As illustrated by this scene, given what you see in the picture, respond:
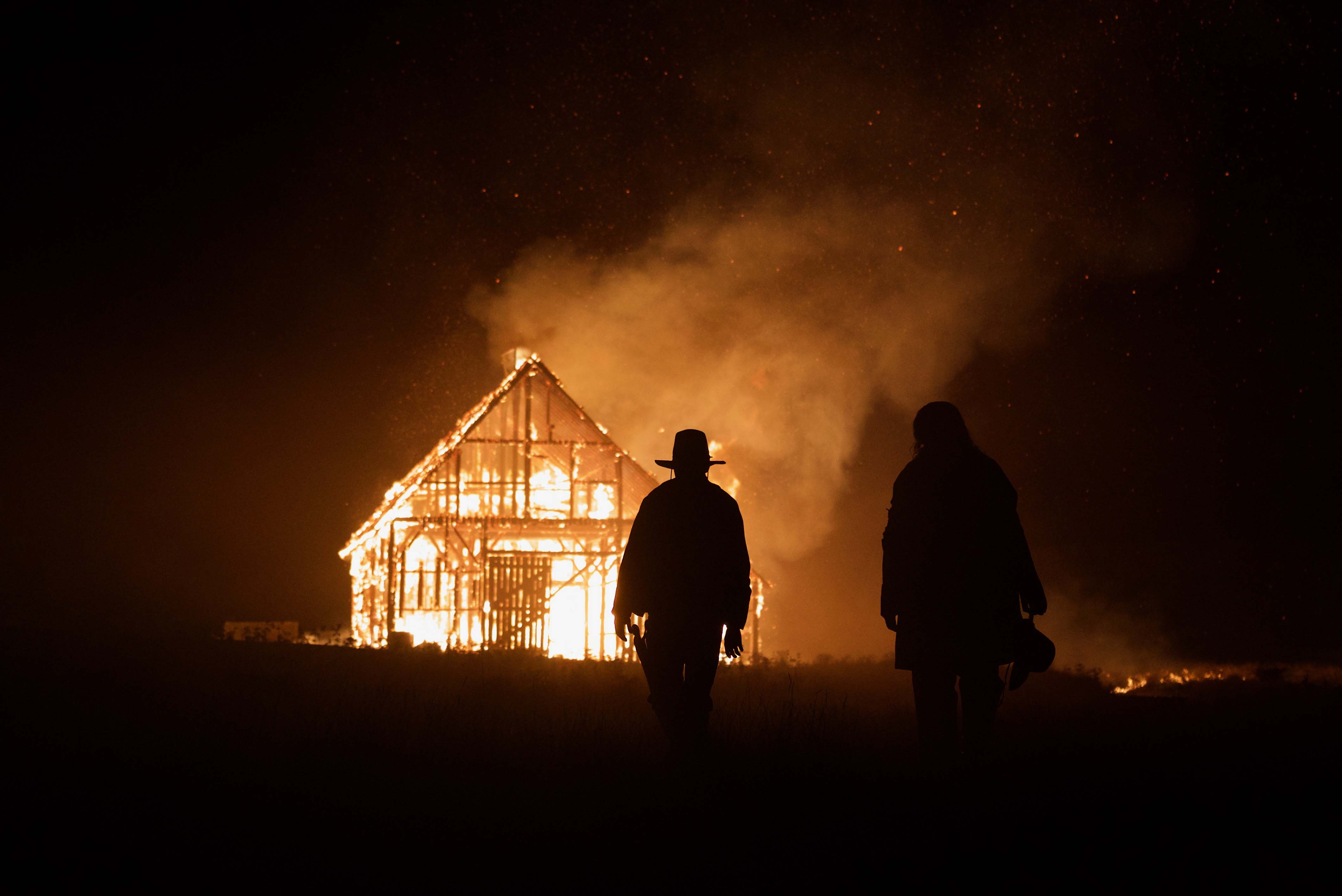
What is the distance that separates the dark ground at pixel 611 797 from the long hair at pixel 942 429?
1632 mm

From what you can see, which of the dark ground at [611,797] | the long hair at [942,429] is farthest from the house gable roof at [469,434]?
the long hair at [942,429]

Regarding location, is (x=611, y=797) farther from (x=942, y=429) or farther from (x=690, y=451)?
(x=942, y=429)

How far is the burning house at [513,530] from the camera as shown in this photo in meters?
17.7

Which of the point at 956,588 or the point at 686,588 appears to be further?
the point at 686,588

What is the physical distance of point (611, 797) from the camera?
4207mm

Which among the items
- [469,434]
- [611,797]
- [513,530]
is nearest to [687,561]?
[611,797]

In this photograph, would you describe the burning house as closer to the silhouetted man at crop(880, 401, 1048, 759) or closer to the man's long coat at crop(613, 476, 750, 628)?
the man's long coat at crop(613, 476, 750, 628)

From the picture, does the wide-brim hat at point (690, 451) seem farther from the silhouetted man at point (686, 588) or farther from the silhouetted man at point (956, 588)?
the silhouetted man at point (956, 588)

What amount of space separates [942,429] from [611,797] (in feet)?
7.99

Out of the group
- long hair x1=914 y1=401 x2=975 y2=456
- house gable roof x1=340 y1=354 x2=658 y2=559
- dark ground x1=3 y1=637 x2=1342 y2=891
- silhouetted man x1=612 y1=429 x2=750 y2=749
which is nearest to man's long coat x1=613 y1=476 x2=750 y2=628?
silhouetted man x1=612 y1=429 x2=750 y2=749

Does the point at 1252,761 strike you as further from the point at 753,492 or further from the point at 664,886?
the point at 753,492

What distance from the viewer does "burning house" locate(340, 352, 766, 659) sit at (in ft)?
57.9

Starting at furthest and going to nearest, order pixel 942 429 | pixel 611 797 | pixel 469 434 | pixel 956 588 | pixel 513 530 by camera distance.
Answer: pixel 513 530
pixel 469 434
pixel 942 429
pixel 956 588
pixel 611 797

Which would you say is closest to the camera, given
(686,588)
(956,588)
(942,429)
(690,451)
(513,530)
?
(956,588)
